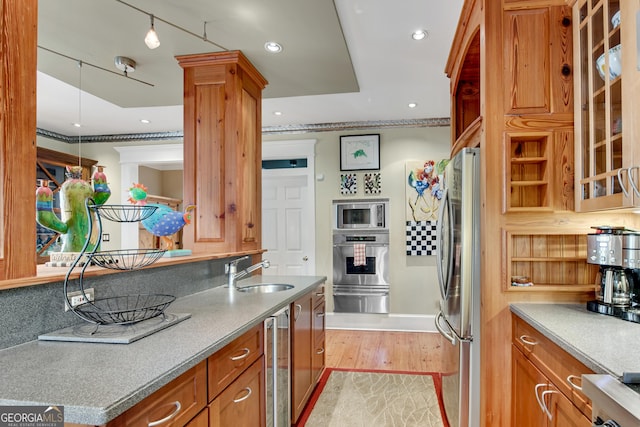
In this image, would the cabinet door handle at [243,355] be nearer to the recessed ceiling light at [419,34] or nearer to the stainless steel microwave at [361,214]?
the recessed ceiling light at [419,34]

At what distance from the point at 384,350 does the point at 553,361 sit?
2595 millimetres

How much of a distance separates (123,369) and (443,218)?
1.89 m

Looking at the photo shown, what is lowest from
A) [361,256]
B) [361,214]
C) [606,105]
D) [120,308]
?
[361,256]

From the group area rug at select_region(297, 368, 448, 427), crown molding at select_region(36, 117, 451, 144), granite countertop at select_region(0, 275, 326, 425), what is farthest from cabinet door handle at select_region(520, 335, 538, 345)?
crown molding at select_region(36, 117, 451, 144)

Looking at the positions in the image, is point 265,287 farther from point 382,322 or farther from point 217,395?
point 382,322

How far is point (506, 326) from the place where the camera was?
1860 millimetres

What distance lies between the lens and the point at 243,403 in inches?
60.4

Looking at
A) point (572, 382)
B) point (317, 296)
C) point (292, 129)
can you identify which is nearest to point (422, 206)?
point (292, 129)

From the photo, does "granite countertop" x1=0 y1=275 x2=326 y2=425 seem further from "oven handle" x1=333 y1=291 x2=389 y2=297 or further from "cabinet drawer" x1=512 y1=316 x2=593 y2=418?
"oven handle" x1=333 y1=291 x2=389 y2=297

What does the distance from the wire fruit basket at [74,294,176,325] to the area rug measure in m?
1.33

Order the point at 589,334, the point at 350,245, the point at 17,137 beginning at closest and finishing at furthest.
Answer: the point at 17,137, the point at 589,334, the point at 350,245

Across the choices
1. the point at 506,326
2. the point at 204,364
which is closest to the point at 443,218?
the point at 506,326

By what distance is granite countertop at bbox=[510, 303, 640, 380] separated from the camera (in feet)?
3.60

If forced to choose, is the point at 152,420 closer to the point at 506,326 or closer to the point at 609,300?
the point at 506,326
